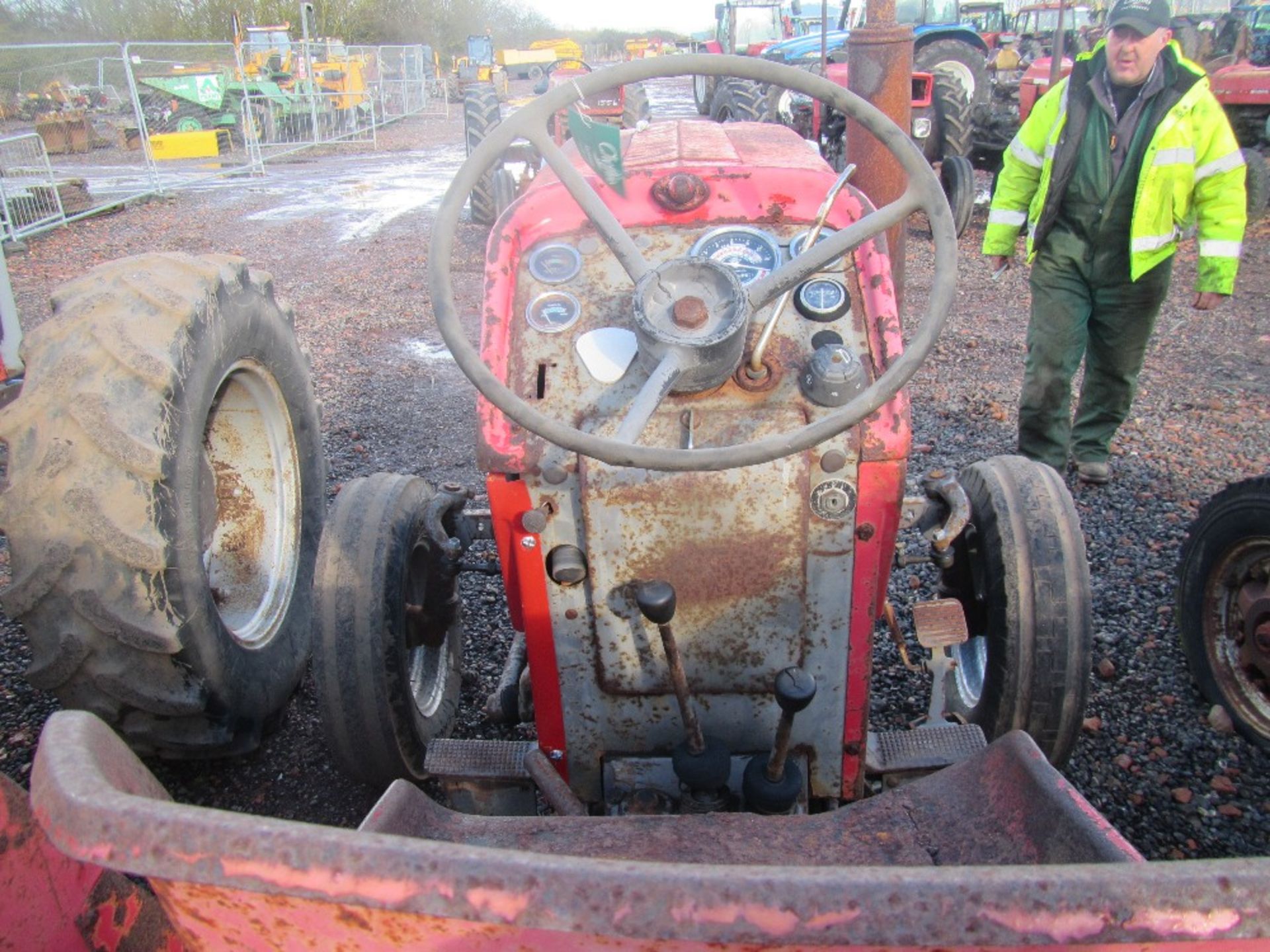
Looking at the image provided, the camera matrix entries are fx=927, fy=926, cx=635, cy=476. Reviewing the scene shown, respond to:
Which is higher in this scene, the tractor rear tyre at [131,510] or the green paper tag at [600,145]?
A: the green paper tag at [600,145]

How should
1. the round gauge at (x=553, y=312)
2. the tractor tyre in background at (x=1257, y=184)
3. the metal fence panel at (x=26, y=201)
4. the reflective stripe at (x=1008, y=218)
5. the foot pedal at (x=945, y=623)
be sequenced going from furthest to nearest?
1. the metal fence panel at (x=26, y=201)
2. the tractor tyre in background at (x=1257, y=184)
3. the reflective stripe at (x=1008, y=218)
4. the foot pedal at (x=945, y=623)
5. the round gauge at (x=553, y=312)

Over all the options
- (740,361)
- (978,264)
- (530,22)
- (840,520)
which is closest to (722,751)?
(840,520)

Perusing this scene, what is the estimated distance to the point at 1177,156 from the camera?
3.46 metres

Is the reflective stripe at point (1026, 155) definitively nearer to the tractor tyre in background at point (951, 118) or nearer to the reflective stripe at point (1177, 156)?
the reflective stripe at point (1177, 156)

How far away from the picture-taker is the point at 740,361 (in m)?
1.82

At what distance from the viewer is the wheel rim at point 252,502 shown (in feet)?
8.37

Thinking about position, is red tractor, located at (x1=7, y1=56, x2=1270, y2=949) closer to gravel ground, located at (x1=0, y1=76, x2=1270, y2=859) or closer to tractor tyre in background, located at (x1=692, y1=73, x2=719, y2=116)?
gravel ground, located at (x1=0, y1=76, x2=1270, y2=859)

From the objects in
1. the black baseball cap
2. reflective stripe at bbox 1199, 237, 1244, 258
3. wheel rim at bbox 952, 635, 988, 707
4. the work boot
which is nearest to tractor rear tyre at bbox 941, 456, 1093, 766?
wheel rim at bbox 952, 635, 988, 707

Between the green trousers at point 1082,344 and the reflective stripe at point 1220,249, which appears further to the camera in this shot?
the green trousers at point 1082,344

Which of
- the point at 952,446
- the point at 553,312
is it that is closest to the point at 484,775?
the point at 553,312

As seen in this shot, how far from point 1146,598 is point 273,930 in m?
3.07

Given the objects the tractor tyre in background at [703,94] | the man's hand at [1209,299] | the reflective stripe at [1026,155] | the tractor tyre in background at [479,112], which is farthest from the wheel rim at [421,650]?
the tractor tyre in background at [703,94]

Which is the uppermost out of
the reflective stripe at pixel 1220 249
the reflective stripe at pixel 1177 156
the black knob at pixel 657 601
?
the reflective stripe at pixel 1177 156

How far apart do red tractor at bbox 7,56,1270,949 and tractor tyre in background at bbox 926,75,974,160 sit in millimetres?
7349
